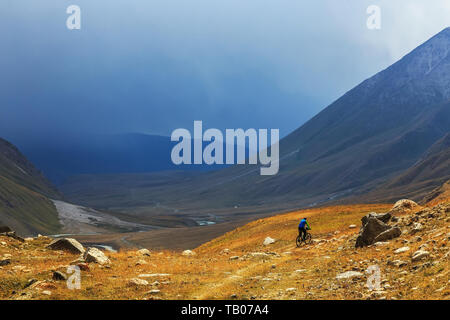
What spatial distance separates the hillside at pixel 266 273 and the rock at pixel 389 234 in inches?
17.2

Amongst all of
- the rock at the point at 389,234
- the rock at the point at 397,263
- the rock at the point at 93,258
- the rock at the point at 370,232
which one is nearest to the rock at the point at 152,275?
the rock at the point at 93,258

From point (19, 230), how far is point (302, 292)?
161 m

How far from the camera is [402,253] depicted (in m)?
20.2

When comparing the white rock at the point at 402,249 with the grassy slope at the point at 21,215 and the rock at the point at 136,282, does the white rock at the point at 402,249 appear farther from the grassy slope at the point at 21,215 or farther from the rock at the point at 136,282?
the grassy slope at the point at 21,215

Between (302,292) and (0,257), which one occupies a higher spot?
(0,257)

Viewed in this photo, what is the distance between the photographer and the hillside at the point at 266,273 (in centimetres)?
1631

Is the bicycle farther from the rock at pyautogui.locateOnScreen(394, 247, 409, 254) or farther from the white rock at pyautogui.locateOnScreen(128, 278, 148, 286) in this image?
the white rock at pyautogui.locateOnScreen(128, 278, 148, 286)

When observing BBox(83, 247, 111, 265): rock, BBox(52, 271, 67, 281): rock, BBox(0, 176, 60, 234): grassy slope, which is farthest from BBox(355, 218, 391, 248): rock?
BBox(0, 176, 60, 234): grassy slope

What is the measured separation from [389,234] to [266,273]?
24.7 ft

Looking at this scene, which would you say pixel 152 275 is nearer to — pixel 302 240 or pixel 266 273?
pixel 266 273

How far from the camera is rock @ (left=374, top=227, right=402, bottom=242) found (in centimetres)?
2447
